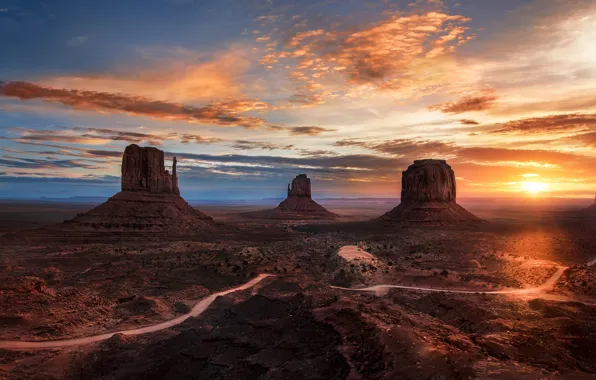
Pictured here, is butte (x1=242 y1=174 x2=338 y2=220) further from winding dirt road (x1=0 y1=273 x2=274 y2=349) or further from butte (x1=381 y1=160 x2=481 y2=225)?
winding dirt road (x1=0 y1=273 x2=274 y2=349)

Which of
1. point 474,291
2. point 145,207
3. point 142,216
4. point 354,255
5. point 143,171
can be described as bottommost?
point 474,291

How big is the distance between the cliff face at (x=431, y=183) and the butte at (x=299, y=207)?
64420mm

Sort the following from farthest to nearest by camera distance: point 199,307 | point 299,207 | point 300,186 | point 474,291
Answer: point 300,186, point 299,207, point 474,291, point 199,307

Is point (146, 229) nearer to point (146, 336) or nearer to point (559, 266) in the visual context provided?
point (146, 336)

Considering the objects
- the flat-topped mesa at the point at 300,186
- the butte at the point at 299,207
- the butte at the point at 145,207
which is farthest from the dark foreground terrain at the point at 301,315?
the flat-topped mesa at the point at 300,186

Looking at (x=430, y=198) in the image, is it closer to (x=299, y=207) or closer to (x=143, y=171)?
(x=299, y=207)

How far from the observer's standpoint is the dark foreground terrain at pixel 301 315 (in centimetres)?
1752

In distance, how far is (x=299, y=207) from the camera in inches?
7106

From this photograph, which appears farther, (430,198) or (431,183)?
(430,198)

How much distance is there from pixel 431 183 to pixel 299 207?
272 ft

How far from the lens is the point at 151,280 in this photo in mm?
45812

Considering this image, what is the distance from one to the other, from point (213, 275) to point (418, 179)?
85.0m

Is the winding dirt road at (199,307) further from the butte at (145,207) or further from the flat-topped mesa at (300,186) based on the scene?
the flat-topped mesa at (300,186)

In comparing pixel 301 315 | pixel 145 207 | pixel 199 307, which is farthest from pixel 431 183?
pixel 301 315
